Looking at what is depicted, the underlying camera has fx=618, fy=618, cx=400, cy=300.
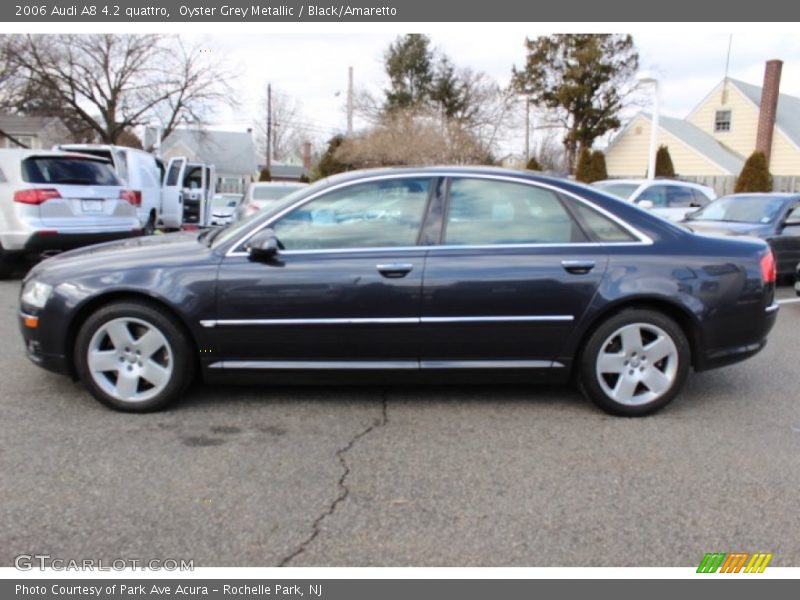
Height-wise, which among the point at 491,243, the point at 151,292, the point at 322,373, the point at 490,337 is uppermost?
the point at 491,243

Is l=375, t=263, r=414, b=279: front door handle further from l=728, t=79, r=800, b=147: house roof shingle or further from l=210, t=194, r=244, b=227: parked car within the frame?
l=728, t=79, r=800, b=147: house roof shingle

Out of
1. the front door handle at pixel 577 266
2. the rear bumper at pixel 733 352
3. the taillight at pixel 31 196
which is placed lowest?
the rear bumper at pixel 733 352

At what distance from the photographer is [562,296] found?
378 cm

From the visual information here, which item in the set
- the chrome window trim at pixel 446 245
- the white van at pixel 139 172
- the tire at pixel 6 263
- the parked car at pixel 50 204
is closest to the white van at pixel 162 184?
the white van at pixel 139 172

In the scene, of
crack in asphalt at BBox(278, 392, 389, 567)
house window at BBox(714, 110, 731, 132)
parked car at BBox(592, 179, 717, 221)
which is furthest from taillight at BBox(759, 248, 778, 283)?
house window at BBox(714, 110, 731, 132)

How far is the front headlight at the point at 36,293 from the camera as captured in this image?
151 inches

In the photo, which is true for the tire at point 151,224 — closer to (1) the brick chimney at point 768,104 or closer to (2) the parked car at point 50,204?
(2) the parked car at point 50,204

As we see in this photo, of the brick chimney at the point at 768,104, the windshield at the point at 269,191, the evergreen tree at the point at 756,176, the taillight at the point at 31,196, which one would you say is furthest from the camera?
the brick chimney at the point at 768,104

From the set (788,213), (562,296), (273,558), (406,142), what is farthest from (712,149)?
(273,558)

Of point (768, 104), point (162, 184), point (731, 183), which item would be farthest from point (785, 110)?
point (162, 184)

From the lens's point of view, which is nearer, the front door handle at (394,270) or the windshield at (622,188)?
the front door handle at (394,270)

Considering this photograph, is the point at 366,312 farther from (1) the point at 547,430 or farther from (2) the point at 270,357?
(1) the point at 547,430

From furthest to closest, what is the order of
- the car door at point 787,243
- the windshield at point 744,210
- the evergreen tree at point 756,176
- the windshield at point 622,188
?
the evergreen tree at point 756,176 → the windshield at point 622,188 → the windshield at point 744,210 → the car door at point 787,243

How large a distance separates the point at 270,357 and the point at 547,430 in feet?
5.75
